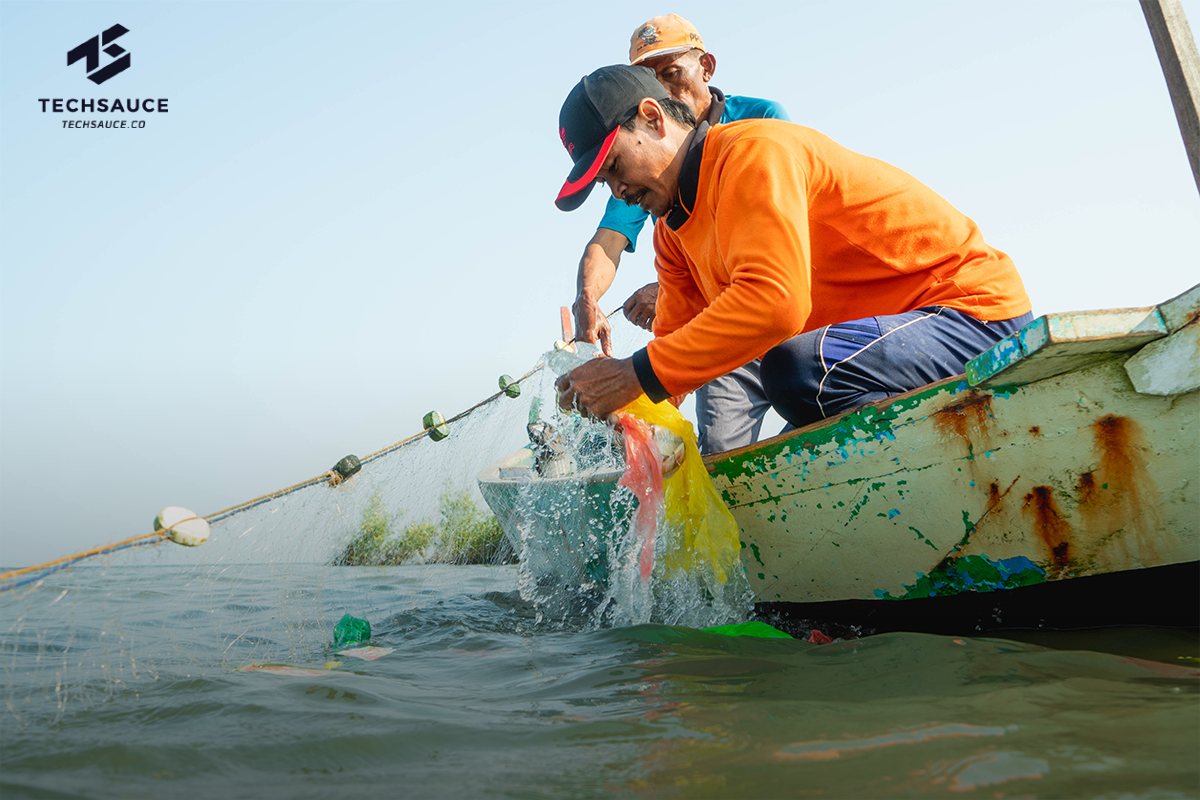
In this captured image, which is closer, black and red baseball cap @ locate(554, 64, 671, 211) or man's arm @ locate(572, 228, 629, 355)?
black and red baseball cap @ locate(554, 64, 671, 211)

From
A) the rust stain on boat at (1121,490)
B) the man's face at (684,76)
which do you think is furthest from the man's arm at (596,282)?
the rust stain on boat at (1121,490)

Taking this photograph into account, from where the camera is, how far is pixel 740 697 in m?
1.71

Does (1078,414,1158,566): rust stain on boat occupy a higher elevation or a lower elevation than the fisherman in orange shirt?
lower

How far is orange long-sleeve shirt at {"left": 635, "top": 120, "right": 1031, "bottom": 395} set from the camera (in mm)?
2156

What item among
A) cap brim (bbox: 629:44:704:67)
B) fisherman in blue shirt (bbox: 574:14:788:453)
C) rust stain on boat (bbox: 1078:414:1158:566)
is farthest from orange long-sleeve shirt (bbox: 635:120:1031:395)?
cap brim (bbox: 629:44:704:67)

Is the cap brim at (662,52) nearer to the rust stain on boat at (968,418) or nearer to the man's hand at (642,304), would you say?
the man's hand at (642,304)

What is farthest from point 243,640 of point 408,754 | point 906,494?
point 906,494

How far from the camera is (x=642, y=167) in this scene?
2.55 m

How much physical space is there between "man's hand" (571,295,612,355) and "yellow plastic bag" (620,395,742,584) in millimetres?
1568

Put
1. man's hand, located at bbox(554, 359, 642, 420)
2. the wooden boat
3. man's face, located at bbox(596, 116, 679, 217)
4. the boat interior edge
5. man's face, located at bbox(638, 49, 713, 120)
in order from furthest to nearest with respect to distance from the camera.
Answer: man's face, located at bbox(638, 49, 713, 120)
man's face, located at bbox(596, 116, 679, 217)
man's hand, located at bbox(554, 359, 642, 420)
the boat interior edge
the wooden boat

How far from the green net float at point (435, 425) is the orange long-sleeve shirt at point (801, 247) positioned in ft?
4.66

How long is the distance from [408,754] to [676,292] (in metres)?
2.45

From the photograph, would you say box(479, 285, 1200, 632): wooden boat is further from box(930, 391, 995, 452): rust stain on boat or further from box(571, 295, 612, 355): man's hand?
box(571, 295, 612, 355): man's hand

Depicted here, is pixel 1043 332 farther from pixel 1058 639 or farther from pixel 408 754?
pixel 408 754
